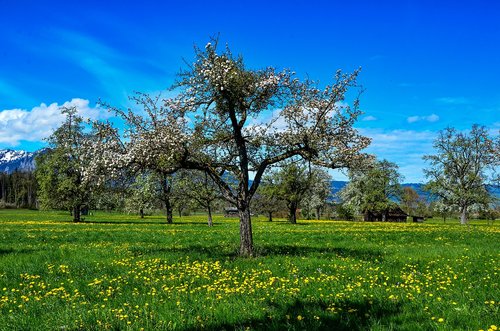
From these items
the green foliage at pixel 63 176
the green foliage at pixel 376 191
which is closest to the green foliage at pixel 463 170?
the green foliage at pixel 376 191

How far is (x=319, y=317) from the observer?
734cm

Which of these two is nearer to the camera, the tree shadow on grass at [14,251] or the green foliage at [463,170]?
the tree shadow on grass at [14,251]

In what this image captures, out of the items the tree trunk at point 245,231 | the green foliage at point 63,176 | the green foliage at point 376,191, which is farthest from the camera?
the green foliage at point 376,191

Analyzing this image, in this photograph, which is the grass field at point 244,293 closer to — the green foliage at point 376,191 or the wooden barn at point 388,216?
the green foliage at point 376,191

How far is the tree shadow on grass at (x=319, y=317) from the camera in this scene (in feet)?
22.4

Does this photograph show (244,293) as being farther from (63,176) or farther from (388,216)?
(388,216)

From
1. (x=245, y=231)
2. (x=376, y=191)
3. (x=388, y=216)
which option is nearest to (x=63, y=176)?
Result: (x=245, y=231)

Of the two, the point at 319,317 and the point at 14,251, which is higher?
the point at 319,317

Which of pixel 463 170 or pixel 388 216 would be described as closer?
pixel 463 170

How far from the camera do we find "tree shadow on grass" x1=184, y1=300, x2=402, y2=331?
22.4 ft

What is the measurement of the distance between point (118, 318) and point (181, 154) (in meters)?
8.63

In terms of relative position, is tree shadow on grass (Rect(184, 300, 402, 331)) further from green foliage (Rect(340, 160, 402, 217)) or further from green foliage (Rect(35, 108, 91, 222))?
green foliage (Rect(340, 160, 402, 217))

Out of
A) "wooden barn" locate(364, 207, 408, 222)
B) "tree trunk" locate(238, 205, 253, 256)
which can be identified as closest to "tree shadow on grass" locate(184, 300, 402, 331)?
"tree trunk" locate(238, 205, 253, 256)

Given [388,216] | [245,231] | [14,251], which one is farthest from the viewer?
[388,216]
